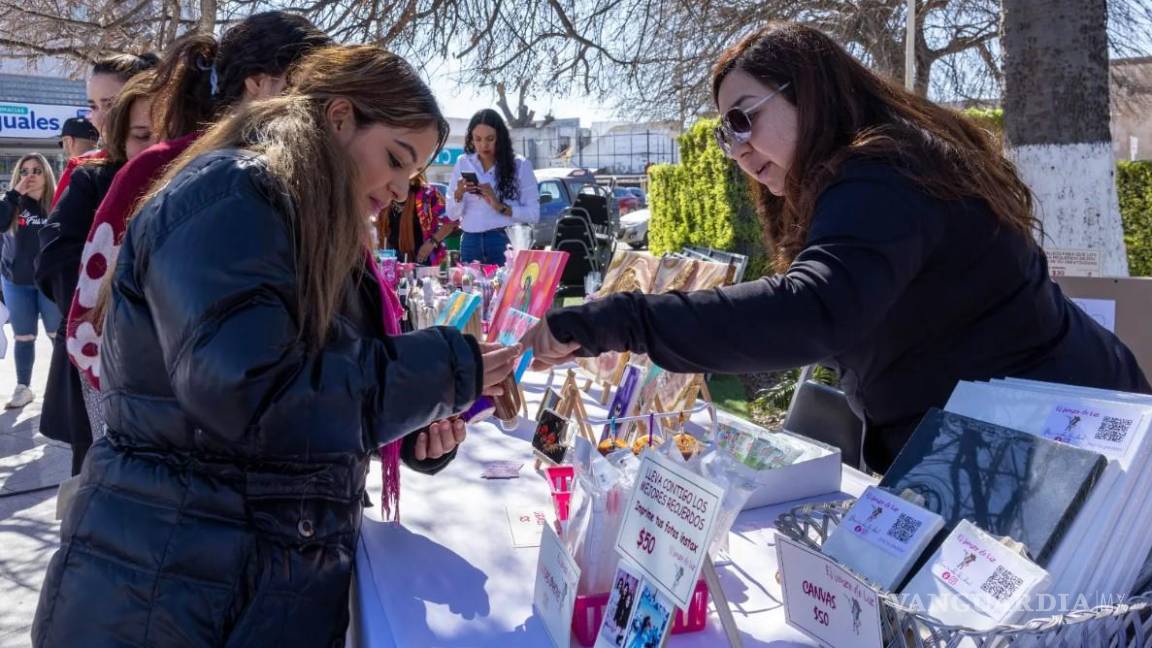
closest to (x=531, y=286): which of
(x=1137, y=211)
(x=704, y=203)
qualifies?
(x=704, y=203)

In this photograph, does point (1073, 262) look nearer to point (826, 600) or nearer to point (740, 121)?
point (740, 121)

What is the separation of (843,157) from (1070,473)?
0.62 m

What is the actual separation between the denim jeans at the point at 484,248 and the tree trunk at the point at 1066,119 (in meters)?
2.84

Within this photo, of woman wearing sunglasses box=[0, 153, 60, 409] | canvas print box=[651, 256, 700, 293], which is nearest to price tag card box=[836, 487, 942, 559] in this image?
canvas print box=[651, 256, 700, 293]

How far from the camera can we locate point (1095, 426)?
97 cm

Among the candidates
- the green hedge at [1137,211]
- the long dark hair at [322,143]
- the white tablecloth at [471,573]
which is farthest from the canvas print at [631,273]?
the green hedge at [1137,211]

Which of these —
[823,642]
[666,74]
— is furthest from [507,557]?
[666,74]

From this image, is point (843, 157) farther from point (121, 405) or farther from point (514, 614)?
point (121, 405)

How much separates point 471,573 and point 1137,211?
7036mm

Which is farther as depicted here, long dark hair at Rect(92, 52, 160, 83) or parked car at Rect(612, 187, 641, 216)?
parked car at Rect(612, 187, 641, 216)

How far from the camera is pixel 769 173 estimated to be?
169cm

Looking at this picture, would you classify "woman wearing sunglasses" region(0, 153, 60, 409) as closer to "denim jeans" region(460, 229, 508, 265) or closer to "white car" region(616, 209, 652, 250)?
"denim jeans" region(460, 229, 508, 265)

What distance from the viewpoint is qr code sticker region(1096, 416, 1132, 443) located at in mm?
937

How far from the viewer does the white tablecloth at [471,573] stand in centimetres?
120
